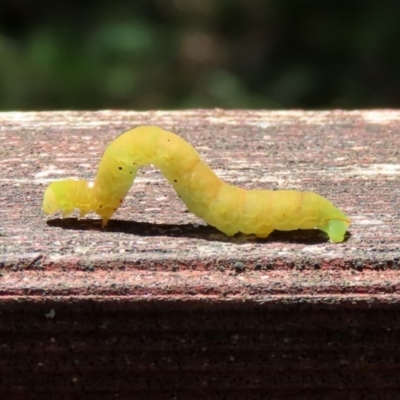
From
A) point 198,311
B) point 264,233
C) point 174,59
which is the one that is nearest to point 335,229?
point 264,233

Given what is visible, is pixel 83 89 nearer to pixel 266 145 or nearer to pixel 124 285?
pixel 266 145

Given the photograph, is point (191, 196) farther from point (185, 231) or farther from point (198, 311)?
point (198, 311)

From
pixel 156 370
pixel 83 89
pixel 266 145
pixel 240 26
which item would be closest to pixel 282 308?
pixel 156 370

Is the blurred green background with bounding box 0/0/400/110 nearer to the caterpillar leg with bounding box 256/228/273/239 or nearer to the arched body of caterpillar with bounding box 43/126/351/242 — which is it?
the arched body of caterpillar with bounding box 43/126/351/242

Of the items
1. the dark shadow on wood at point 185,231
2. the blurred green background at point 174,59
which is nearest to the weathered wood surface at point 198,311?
the dark shadow on wood at point 185,231

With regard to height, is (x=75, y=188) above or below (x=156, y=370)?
above

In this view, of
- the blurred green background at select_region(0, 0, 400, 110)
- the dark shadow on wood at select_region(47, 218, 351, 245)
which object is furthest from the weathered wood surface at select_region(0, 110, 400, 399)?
the blurred green background at select_region(0, 0, 400, 110)
